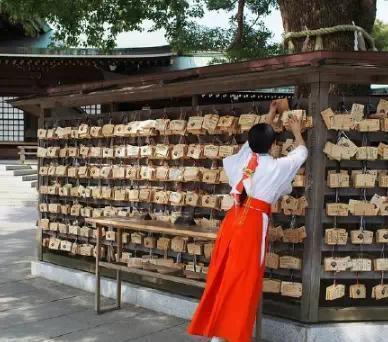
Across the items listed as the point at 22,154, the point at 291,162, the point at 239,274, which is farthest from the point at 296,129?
the point at 22,154

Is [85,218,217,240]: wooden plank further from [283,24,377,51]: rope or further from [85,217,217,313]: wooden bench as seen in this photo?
[283,24,377,51]: rope

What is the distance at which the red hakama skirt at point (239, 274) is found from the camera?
3854 mm

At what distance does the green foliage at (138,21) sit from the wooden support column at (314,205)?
5.52m

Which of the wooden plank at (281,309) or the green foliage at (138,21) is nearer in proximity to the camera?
the wooden plank at (281,309)

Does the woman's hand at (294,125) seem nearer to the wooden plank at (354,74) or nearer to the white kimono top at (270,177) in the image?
the white kimono top at (270,177)

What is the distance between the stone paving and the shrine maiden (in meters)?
0.92

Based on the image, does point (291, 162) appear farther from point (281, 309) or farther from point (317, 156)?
point (281, 309)

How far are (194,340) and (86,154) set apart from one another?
8.80 feet

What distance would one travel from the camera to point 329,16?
5680 mm

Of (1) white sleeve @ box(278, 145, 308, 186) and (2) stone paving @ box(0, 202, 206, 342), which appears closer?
(1) white sleeve @ box(278, 145, 308, 186)

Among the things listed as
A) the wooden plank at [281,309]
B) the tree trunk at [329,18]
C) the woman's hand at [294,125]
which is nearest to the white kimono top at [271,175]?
the woman's hand at [294,125]

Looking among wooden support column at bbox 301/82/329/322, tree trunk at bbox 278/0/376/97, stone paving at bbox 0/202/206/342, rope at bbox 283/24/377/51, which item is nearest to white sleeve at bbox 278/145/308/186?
wooden support column at bbox 301/82/329/322

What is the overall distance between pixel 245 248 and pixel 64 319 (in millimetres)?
2323

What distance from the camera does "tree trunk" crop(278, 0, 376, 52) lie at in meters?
5.50
